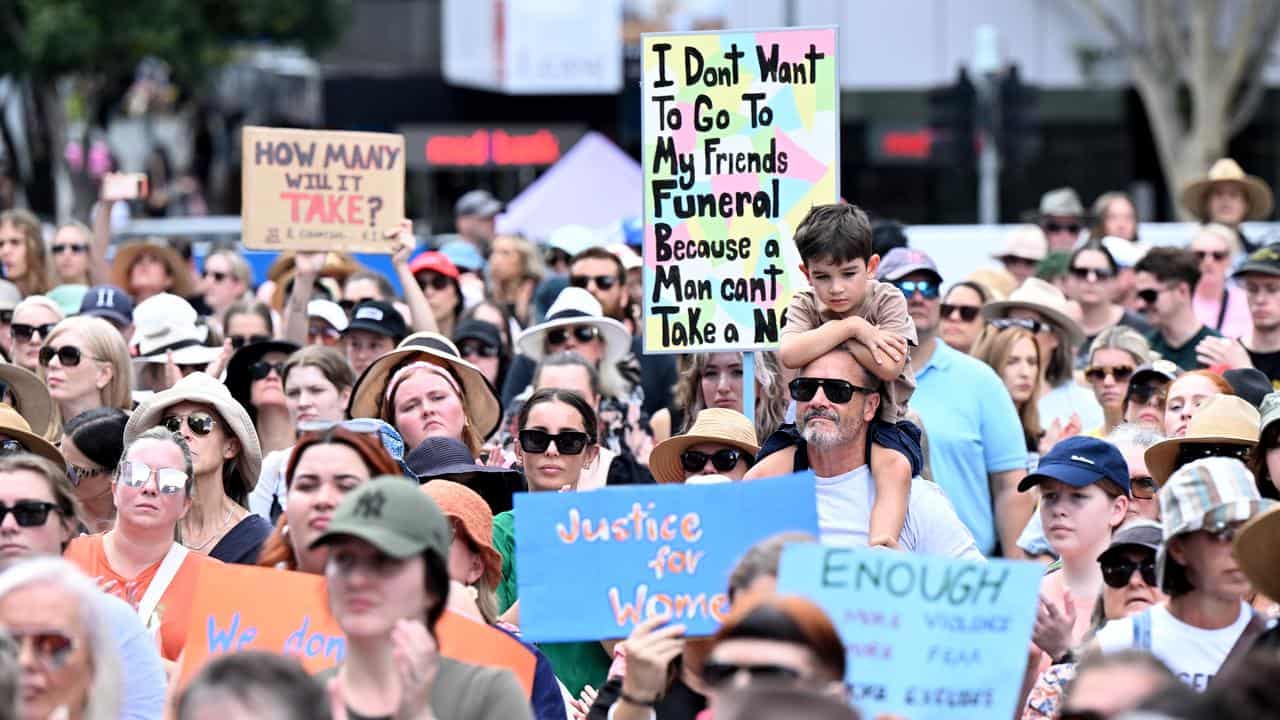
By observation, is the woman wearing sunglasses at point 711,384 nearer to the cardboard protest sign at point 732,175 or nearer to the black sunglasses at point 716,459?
the cardboard protest sign at point 732,175

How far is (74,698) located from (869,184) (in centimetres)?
2990

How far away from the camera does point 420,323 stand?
10.5 meters

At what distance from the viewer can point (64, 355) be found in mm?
9039

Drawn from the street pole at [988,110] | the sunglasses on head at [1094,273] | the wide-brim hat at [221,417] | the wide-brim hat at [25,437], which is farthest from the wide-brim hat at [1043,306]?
the street pole at [988,110]

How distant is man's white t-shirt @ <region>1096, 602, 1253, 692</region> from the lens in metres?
5.20

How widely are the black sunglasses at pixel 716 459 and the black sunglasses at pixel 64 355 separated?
2.89 metres

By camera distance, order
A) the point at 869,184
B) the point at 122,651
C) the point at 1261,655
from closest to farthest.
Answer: the point at 1261,655 → the point at 122,651 → the point at 869,184

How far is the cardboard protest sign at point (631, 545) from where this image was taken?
5387 millimetres

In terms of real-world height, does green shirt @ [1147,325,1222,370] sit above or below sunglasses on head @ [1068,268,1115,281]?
below

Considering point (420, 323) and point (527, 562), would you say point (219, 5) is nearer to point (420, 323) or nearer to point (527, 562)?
point (420, 323)

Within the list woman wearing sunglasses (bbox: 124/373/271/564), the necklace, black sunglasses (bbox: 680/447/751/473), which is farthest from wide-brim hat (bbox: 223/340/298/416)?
black sunglasses (bbox: 680/447/751/473)

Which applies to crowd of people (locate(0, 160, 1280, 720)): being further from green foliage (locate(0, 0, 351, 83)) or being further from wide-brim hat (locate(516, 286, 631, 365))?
green foliage (locate(0, 0, 351, 83))

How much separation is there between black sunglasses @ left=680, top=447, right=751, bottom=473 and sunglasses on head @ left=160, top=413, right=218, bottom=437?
1.71m

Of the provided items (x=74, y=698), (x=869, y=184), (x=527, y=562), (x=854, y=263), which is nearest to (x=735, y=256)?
(x=854, y=263)
